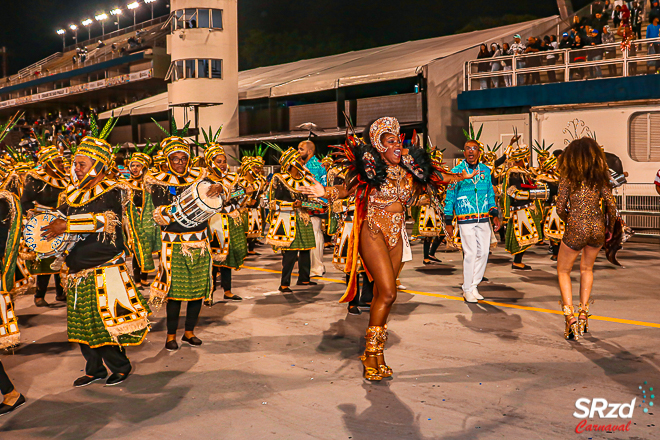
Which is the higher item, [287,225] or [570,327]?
[287,225]

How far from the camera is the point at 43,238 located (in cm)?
505

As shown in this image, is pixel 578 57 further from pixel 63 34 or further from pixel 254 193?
pixel 63 34

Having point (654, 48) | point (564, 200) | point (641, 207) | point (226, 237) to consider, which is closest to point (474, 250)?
point (564, 200)

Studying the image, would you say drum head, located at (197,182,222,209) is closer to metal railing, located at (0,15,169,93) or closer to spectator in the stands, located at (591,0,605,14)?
spectator in the stands, located at (591,0,605,14)

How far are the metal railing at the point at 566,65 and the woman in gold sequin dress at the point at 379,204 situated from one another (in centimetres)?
1324

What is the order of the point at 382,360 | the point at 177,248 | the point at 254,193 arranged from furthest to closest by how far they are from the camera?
the point at 254,193 → the point at 177,248 → the point at 382,360

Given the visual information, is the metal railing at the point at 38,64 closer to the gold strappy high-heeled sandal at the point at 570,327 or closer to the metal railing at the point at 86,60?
the metal railing at the point at 86,60

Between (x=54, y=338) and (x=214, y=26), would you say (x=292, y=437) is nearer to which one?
(x=54, y=338)

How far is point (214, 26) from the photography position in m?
29.6

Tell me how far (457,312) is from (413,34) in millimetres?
46742

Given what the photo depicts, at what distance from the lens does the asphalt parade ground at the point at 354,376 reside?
14.0 feet

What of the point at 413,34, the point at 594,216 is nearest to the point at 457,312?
the point at 594,216

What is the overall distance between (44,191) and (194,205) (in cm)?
361

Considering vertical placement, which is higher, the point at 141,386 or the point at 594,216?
the point at 594,216
